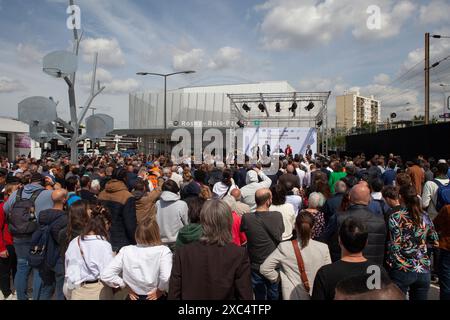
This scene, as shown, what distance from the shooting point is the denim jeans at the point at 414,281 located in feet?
11.2

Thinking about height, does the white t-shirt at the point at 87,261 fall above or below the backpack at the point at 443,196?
below

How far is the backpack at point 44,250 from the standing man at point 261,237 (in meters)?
2.26

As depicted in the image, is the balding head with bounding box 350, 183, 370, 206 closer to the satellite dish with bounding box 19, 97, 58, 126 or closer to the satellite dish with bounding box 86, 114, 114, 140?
the satellite dish with bounding box 19, 97, 58, 126

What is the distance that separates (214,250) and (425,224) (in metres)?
2.41

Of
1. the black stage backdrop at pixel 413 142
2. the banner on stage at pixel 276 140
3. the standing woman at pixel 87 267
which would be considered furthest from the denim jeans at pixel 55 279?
the banner on stage at pixel 276 140

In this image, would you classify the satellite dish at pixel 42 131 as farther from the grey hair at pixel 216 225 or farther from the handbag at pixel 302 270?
the handbag at pixel 302 270

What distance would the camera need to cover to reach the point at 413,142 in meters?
16.9

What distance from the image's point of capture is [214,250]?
8.32 ft

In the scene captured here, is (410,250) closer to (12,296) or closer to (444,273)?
(444,273)

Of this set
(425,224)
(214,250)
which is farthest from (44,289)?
(425,224)

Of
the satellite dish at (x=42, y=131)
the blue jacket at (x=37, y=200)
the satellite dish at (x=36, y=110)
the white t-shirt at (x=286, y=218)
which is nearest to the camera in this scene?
the white t-shirt at (x=286, y=218)

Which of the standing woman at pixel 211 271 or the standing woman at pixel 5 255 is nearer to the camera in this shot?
the standing woman at pixel 211 271

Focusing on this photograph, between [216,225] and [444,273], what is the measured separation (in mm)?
3079
